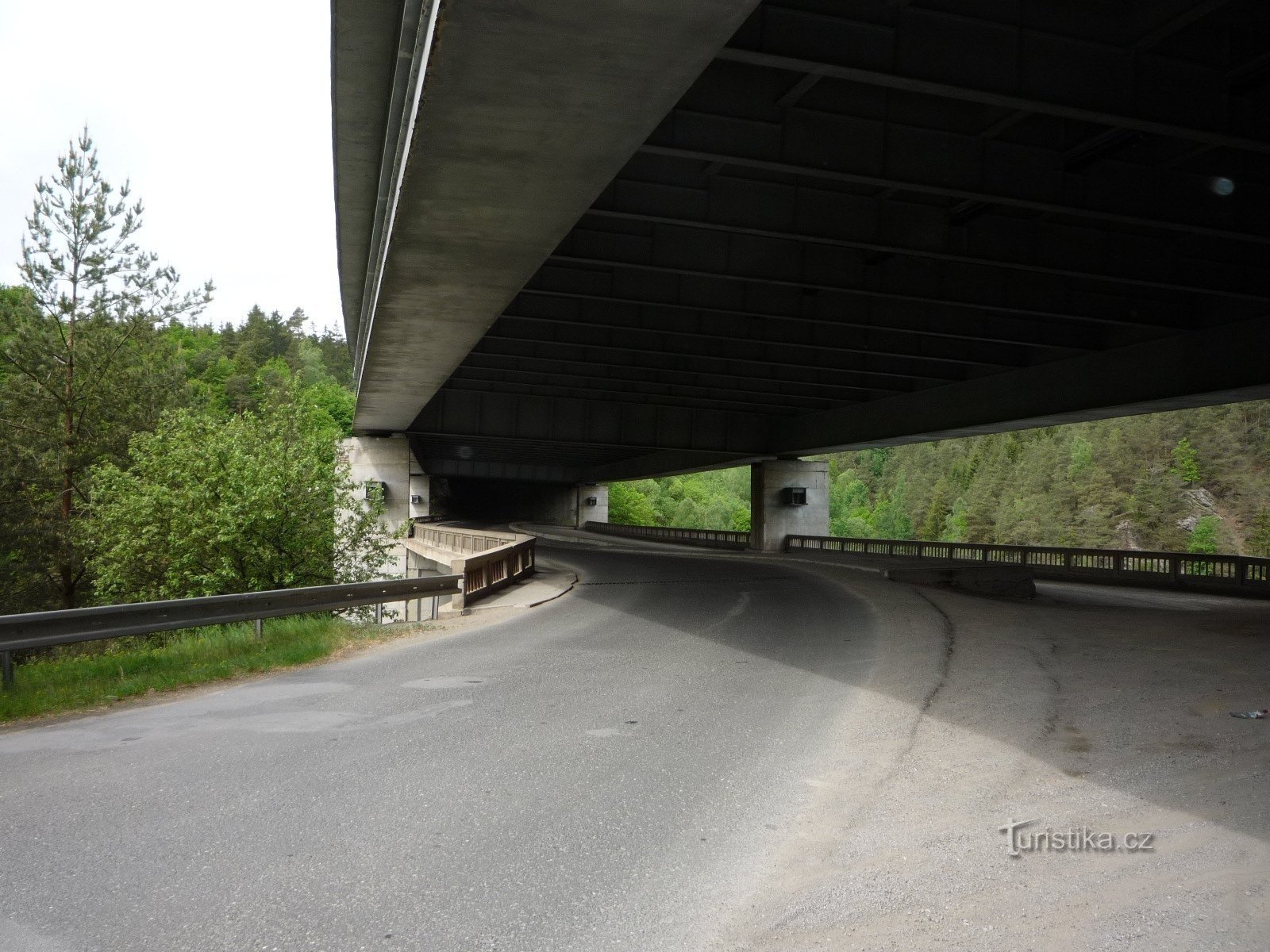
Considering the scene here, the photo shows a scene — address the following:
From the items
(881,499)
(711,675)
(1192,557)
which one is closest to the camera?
(711,675)

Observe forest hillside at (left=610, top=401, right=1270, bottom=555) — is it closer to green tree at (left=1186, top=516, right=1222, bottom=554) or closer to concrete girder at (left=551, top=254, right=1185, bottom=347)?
green tree at (left=1186, top=516, right=1222, bottom=554)

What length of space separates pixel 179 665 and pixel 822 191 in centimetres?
1076

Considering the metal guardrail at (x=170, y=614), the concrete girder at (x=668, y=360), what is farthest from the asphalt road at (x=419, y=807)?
the concrete girder at (x=668, y=360)

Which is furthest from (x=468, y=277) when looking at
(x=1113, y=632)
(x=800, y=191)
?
(x=1113, y=632)

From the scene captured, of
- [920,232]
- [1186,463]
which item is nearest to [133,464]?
[920,232]

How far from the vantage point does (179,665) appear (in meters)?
10.9

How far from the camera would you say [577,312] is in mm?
20078

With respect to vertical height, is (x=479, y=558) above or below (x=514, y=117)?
below

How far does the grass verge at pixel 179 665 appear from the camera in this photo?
9023mm

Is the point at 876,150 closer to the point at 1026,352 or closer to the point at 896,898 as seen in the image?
the point at 896,898

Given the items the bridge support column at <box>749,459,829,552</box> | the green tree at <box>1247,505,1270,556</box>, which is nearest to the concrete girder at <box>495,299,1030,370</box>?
the bridge support column at <box>749,459,829,552</box>

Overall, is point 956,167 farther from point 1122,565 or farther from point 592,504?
point 592,504

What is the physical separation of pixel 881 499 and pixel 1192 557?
155m

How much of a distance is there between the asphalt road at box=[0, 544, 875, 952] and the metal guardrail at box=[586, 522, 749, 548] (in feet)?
136
